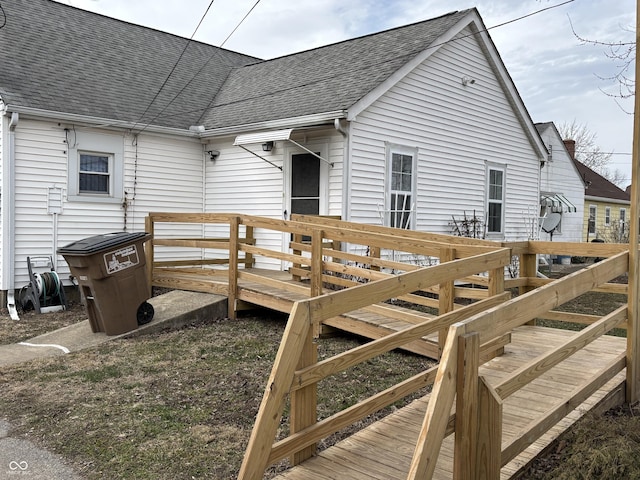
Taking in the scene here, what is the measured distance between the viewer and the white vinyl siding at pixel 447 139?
910cm

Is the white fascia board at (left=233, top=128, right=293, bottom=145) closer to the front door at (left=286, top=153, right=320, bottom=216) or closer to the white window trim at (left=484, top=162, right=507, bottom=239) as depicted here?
the front door at (left=286, top=153, right=320, bottom=216)

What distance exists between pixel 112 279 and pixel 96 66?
6.37 m

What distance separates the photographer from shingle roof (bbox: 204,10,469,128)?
360 inches

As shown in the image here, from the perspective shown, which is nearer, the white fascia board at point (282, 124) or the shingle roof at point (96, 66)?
the white fascia board at point (282, 124)

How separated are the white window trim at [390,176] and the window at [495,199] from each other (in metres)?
2.67

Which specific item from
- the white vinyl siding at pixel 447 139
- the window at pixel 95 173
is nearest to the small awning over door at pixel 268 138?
the white vinyl siding at pixel 447 139

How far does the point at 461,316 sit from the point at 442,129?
291 inches

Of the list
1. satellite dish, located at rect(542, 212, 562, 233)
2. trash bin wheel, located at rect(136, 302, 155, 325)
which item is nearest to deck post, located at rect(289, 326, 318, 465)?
trash bin wheel, located at rect(136, 302, 155, 325)

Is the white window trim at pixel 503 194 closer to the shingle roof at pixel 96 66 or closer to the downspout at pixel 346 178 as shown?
the downspout at pixel 346 178

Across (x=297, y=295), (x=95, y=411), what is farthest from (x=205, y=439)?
(x=297, y=295)

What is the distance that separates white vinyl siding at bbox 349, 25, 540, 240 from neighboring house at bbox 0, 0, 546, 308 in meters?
0.04

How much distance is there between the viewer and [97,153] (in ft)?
31.4

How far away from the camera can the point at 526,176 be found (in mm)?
12969

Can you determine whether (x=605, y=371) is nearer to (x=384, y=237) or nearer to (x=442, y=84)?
(x=384, y=237)
